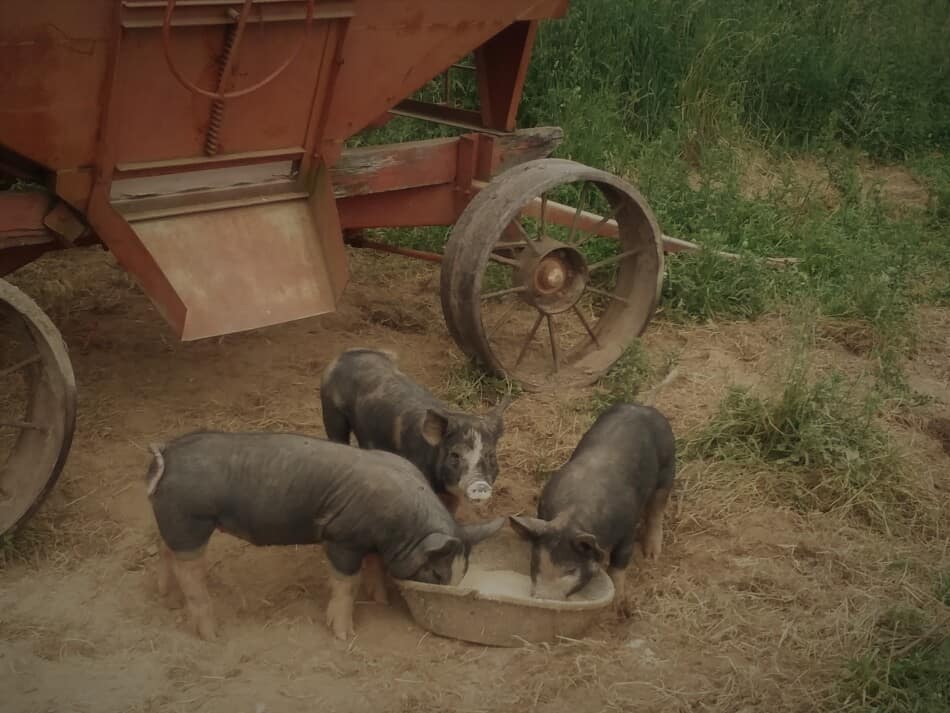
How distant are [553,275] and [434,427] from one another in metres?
1.60

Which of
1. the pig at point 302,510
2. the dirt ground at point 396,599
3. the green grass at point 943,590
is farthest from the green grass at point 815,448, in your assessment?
the pig at point 302,510

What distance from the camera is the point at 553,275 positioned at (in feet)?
20.0

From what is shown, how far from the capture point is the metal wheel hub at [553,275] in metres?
6.04

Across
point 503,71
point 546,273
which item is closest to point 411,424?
point 546,273

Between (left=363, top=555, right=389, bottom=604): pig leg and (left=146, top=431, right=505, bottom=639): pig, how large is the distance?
0.25 m

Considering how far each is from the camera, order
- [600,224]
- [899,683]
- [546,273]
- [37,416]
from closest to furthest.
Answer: [899,683] < [37,416] < [546,273] < [600,224]

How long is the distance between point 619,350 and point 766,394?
2.73 feet

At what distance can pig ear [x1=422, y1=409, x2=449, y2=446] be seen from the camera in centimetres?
471

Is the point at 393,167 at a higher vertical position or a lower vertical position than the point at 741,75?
lower

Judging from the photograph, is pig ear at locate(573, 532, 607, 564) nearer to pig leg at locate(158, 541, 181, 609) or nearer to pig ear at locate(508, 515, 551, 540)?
pig ear at locate(508, 515, 551, 540)

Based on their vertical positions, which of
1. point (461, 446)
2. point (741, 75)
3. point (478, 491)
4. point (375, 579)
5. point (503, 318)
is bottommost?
point (375, 579)

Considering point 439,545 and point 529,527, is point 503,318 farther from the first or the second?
point 439,545

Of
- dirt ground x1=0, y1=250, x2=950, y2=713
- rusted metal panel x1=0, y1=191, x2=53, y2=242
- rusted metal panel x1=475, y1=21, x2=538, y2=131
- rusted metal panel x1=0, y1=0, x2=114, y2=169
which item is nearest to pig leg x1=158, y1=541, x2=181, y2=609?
dirt ground x1=0, y1=250, x2=950, y2=713

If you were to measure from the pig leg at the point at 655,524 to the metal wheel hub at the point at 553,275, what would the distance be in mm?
1358
